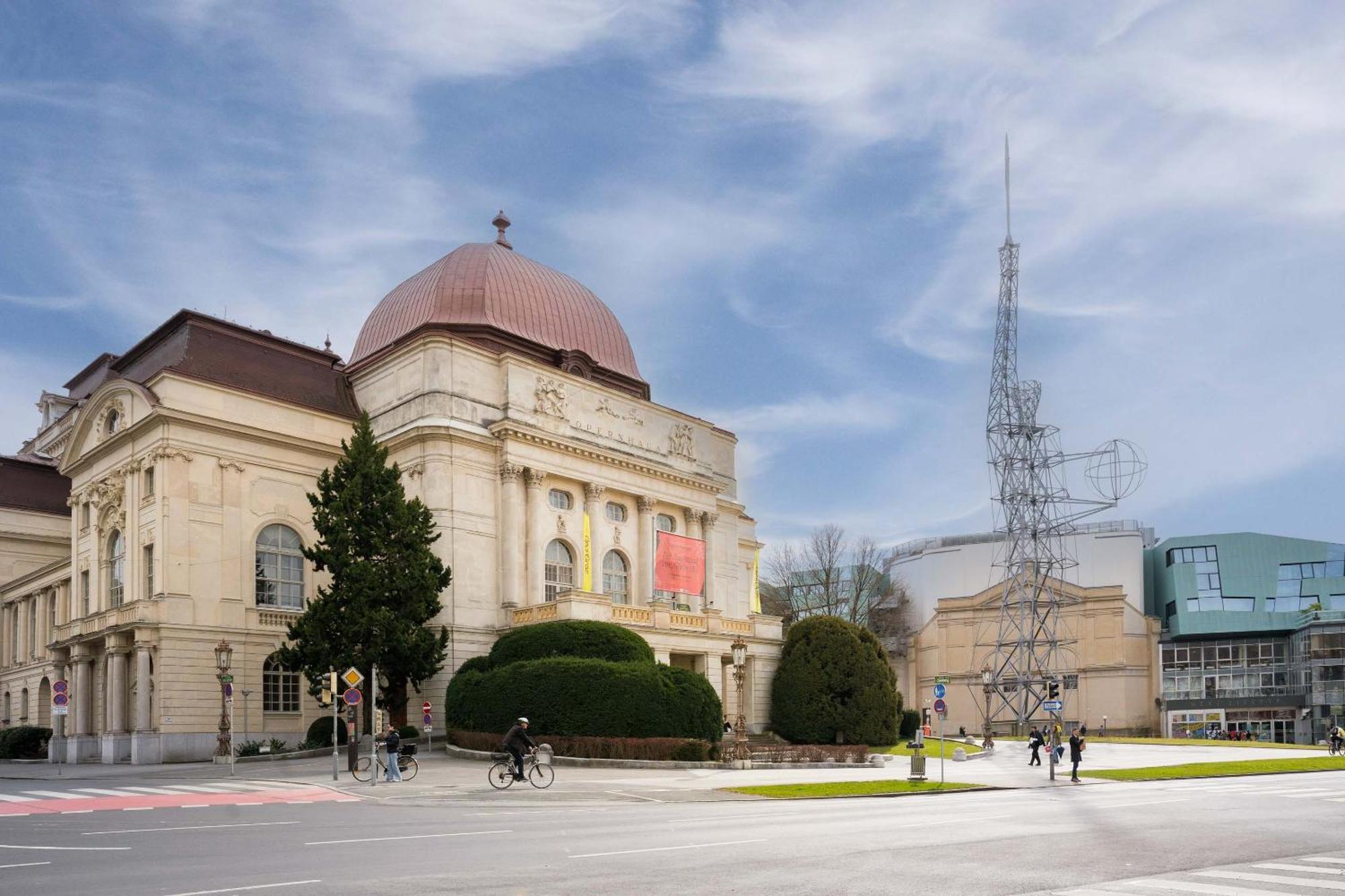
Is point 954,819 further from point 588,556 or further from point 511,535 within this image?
point 588,556

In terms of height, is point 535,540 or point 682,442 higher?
point 682,442

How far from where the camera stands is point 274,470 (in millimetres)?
53469

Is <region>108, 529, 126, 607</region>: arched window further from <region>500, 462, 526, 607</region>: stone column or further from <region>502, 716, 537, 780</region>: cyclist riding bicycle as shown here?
<region>502, 716, 537, 780</region>: cyclist riding bicycle

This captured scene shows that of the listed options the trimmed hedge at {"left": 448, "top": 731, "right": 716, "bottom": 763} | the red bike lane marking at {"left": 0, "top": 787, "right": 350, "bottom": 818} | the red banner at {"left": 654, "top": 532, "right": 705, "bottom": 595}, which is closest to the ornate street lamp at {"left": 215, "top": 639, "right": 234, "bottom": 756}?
the trimmed hedge at {"left": 448, "top": 731, "right": 716, "bottom": 763}

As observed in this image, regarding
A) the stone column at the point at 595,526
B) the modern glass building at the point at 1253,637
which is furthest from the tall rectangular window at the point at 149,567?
the modern glass building at the point at 1253,637

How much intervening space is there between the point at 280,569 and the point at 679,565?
63.1ft

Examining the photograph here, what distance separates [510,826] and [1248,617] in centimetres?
8865

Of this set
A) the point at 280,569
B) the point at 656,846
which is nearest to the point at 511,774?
the point at 656,846

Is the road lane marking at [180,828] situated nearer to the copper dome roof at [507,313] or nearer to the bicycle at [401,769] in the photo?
the bicycle at [401,769]

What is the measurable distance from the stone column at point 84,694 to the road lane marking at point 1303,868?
51.2 metres

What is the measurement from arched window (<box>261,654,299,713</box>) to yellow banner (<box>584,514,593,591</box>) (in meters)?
14.1

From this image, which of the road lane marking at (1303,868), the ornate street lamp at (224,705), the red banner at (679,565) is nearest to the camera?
the road lane marking at (1303,868)

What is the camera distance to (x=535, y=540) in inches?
2191

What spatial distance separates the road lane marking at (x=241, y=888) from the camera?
12111 mm
